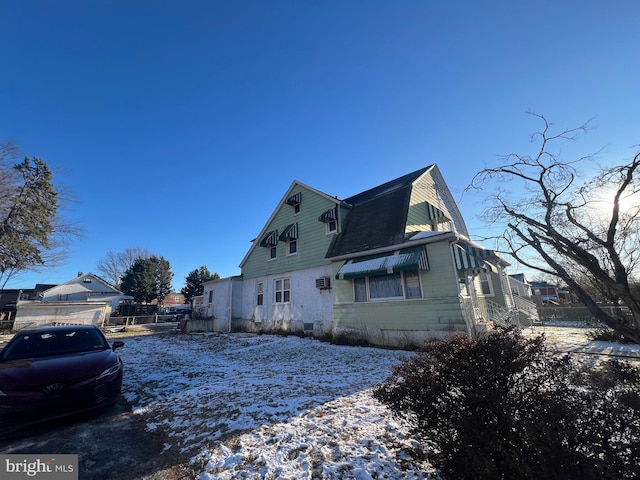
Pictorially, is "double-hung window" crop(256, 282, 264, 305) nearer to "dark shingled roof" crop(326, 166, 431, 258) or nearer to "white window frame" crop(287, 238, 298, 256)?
"white window frame" crop(287, 238, 298, 256)

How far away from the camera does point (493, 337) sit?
319cm

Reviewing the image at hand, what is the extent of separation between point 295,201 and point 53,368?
14.4 metres

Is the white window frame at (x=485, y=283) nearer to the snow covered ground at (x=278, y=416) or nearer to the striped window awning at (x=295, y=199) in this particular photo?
the snow covered ground at (x=278, y=416)

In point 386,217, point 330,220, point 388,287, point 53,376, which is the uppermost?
point 330,220

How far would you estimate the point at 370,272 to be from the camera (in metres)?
11.8

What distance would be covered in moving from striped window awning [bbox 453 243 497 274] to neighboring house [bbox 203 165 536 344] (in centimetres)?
6

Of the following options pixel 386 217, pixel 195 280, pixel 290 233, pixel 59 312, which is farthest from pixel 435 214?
pixel 195 280

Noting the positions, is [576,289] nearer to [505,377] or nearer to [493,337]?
[493,337]

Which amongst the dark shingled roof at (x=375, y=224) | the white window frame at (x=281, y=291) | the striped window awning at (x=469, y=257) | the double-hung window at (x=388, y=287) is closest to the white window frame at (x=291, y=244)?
the white window frame at (x=281, y=291)

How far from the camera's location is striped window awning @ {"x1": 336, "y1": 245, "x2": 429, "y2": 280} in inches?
423

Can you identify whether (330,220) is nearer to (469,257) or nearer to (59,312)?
(469,257)

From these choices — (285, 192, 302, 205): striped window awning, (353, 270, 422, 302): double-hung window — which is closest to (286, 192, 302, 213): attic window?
(285, 192, 302, 205): striped window awning

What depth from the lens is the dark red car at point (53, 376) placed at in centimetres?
430

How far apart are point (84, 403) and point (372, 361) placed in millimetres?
6975
